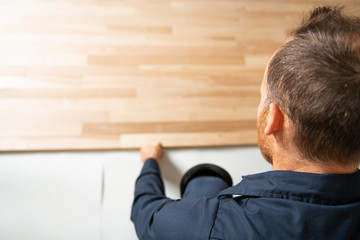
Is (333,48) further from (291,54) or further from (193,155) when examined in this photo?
(193,155)

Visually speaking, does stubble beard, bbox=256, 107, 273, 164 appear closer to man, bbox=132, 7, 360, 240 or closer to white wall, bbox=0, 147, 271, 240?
man, bbox=132, 7, 360, 240

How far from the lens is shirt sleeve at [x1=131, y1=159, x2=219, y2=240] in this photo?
1.92ft

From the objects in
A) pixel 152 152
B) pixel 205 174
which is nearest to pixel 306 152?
pixel 205 174

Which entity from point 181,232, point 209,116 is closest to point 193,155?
point 209,116

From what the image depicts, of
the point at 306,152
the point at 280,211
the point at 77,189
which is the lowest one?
the point at 77,189

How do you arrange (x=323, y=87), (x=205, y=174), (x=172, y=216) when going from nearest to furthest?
(x=323, y=87) < (x=172, y=216) < (x=205, y=174)

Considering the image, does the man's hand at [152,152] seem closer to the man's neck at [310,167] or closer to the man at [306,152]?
the man at [306,152]

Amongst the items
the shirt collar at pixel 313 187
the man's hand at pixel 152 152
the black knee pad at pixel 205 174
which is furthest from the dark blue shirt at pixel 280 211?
the man's hand at pixel 152 152

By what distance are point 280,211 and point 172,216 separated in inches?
10.1

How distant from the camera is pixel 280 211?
52 centimetres

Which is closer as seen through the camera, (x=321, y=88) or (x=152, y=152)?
(x=321, y=88)

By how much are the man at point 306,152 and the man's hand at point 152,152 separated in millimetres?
541

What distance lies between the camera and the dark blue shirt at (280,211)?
50 cm

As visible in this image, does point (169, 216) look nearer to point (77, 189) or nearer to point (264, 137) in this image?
point (264, 137)
